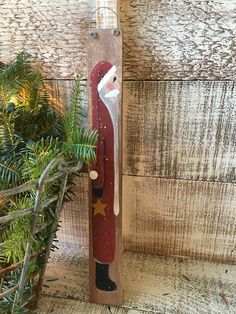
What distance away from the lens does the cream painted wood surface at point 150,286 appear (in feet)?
1.74

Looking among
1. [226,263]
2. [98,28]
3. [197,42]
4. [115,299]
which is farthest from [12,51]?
[226,263]

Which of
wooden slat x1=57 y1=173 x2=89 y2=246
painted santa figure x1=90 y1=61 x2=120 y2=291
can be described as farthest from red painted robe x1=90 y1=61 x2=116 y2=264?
wooden slat x1=57 y1=173 x2=89 y2=246

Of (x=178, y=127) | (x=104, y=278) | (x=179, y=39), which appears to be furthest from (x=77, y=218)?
(x=179, y=39)

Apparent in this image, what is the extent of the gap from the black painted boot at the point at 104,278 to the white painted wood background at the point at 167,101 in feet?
0.40

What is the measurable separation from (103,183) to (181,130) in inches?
6.3

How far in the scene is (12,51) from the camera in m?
0.55

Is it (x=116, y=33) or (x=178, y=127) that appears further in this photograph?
(x=178, y=127)

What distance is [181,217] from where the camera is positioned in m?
0.60

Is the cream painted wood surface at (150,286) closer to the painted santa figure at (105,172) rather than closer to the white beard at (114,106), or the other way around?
the painted santa figure at (105,172)

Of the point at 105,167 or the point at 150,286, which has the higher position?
the point at 105,167

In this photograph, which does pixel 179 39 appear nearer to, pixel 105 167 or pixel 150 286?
pixel 105 167

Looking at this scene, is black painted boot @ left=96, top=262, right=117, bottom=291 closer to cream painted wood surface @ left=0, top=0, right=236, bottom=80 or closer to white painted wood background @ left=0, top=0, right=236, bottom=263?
white painted wood background @ left=0, top=0, right=236, bottom=263

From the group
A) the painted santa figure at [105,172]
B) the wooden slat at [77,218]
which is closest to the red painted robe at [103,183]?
the painted santa figure at [105,172]

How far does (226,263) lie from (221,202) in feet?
0.43
